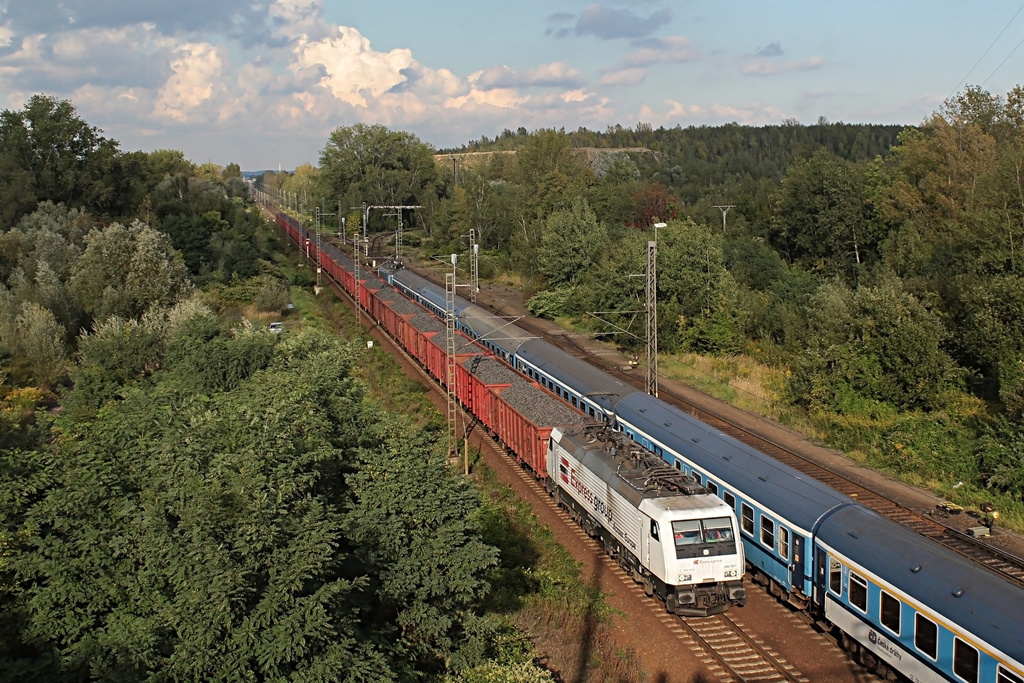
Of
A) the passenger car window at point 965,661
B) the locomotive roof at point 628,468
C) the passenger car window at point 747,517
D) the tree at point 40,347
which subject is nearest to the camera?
the passenger car window at point 965,661

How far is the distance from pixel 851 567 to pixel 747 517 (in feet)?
10.4

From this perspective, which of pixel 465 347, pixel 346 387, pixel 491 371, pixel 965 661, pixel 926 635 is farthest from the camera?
pixel 465 347

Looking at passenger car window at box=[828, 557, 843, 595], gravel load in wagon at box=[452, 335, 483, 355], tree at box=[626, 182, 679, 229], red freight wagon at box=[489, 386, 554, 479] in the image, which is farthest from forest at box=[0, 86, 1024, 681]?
passenger car window at box=[828, 557, 843, 595]

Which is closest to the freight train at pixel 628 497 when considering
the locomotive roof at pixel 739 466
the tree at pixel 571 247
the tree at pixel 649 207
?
the locomotive roof at pixel 739 466

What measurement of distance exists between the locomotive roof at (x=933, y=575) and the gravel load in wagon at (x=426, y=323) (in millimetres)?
24155

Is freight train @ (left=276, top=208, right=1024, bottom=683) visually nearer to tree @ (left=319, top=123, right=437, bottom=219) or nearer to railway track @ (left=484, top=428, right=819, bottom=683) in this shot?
railway track @ (left=484, top=428, right=819, bottom=683)

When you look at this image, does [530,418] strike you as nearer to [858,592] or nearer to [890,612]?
[858,592]

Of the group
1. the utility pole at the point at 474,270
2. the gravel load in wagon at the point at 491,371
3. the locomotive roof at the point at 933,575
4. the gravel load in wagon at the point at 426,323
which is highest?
Result: the utility pole at the point at 474,270

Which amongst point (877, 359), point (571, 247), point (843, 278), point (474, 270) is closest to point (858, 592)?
point (877, 359)

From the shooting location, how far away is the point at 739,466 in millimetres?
17422

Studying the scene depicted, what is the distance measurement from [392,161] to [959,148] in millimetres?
79397

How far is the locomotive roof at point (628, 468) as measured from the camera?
15.5 meters

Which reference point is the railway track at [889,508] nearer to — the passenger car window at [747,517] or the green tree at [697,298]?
the passenger car window at [747,517]

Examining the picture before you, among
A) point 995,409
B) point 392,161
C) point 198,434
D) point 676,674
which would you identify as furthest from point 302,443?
point 392,161
